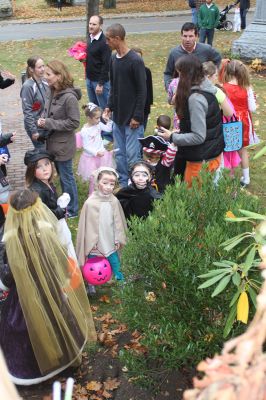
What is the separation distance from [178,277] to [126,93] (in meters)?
3.85

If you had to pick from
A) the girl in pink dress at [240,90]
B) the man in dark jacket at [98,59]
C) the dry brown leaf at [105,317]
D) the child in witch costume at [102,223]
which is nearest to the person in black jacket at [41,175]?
the child in witch costume at [102,223]

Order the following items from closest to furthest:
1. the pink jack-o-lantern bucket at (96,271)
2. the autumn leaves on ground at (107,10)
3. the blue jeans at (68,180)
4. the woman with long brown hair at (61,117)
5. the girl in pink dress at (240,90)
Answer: the pink jack-o-lantern bucket at (96,271), the woman with long brown hair at (61,117), the blue jeans at (68,180), the girl in pink dress at (240,90), the autumn leaves on ground at (107,10)

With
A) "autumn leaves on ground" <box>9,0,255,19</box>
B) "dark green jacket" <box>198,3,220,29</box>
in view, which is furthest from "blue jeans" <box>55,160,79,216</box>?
"autumn leaves on ground" <box>9,0,255,19</box>

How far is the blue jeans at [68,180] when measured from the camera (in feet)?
20.1

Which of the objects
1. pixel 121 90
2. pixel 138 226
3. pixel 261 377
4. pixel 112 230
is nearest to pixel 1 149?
pixel 121 90

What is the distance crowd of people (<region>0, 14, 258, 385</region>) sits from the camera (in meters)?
3.81

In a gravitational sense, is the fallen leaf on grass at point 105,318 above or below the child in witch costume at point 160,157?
below

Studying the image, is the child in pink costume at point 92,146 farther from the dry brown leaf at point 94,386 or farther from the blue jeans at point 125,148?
the dry brown leaf at point 94,386

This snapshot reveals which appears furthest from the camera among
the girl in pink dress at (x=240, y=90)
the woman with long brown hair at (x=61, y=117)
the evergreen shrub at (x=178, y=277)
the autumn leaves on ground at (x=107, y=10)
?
the autumn leaves on ground at (x=107, y=10)

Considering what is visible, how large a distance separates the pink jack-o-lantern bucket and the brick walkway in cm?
291

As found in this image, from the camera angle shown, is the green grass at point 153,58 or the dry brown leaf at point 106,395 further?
the green grass at point 153,58

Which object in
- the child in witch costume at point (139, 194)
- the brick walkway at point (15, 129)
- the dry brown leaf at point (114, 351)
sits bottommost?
the dry brown leaf at point (114, 351)

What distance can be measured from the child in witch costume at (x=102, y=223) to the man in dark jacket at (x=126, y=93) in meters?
1.37

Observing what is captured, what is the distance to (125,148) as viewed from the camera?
673cm
